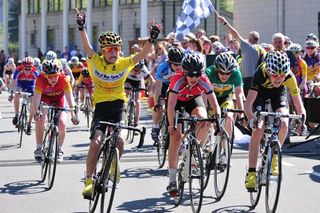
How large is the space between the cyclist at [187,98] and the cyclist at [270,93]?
48cm

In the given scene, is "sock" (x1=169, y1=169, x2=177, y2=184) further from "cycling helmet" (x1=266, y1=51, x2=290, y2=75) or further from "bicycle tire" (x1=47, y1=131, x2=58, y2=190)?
"bicycle tire" (x1=47, y1=131, x2=58, y2=190)

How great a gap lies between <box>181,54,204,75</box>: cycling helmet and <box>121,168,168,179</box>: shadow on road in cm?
276

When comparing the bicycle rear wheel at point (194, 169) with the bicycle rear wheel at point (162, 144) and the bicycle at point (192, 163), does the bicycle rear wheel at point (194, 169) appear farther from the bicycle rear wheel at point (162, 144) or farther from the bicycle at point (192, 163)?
the bicycle rear wheel at point (162, 144)

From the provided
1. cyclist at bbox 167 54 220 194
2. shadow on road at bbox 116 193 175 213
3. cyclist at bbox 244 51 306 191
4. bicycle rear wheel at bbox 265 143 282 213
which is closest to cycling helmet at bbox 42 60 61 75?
cyclist at bbox 167 54 220 194

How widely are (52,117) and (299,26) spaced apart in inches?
856

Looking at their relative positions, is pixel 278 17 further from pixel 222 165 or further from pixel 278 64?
pixel 278 64

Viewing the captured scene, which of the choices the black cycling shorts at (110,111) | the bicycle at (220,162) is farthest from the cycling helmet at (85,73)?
the black cycling shorts at (110,111)

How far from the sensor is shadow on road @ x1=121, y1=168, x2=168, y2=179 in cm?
1178

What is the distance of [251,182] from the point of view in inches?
357

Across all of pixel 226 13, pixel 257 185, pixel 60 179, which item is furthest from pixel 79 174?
pixel 226 13

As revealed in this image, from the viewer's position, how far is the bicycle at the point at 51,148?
35.5 feet

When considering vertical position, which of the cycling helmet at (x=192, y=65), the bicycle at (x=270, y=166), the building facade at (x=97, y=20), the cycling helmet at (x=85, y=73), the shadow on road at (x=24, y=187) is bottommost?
the shadow on road at (x=24, y=187)

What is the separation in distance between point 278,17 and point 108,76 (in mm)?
24493

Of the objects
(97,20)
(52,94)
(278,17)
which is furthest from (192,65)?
(97,20)
